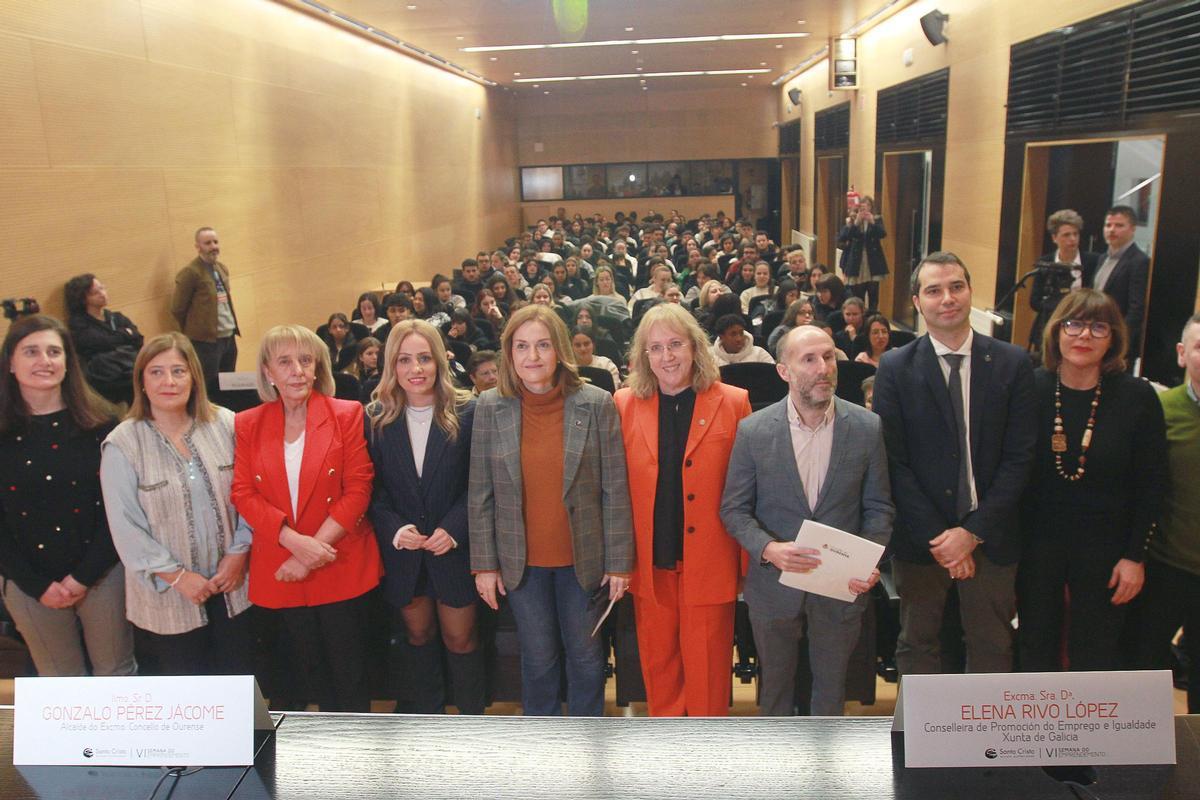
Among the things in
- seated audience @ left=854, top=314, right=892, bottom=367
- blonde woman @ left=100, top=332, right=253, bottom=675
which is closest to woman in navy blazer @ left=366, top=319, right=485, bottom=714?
blonde woman @ left=100, top=332, right=253, bottom=675

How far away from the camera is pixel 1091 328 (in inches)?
101

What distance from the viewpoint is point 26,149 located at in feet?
19.1

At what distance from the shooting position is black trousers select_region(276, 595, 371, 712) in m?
2.84

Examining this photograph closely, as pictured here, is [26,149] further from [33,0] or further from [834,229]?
[834,229]

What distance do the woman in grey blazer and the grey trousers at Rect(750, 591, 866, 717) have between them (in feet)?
1.64

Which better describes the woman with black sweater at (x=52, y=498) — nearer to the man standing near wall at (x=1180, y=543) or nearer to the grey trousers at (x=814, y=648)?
the grey trousers at (x=814, y=648)

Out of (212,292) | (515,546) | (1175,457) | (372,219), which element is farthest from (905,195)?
(515,546)

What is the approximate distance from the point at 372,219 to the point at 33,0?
659 cm

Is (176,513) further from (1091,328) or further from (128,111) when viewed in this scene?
(128,111)

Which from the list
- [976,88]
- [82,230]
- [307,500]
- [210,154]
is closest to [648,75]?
[976,88]

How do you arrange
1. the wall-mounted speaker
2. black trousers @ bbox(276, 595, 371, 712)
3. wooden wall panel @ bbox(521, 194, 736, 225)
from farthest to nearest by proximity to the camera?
1. wooden wall panel @ bbox(521, 194, 736, 225)
2. the wall-mounted speaker
3. black trousers @ bbox(276, 595, 371, 712)

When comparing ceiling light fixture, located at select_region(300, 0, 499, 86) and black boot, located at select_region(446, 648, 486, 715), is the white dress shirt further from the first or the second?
ceiling light fixture, located at select_region(300, 0, 499, 86)

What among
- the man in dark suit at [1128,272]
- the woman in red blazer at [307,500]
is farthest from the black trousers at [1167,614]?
the man in dark suit at [1128,272]

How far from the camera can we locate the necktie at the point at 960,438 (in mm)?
2662
